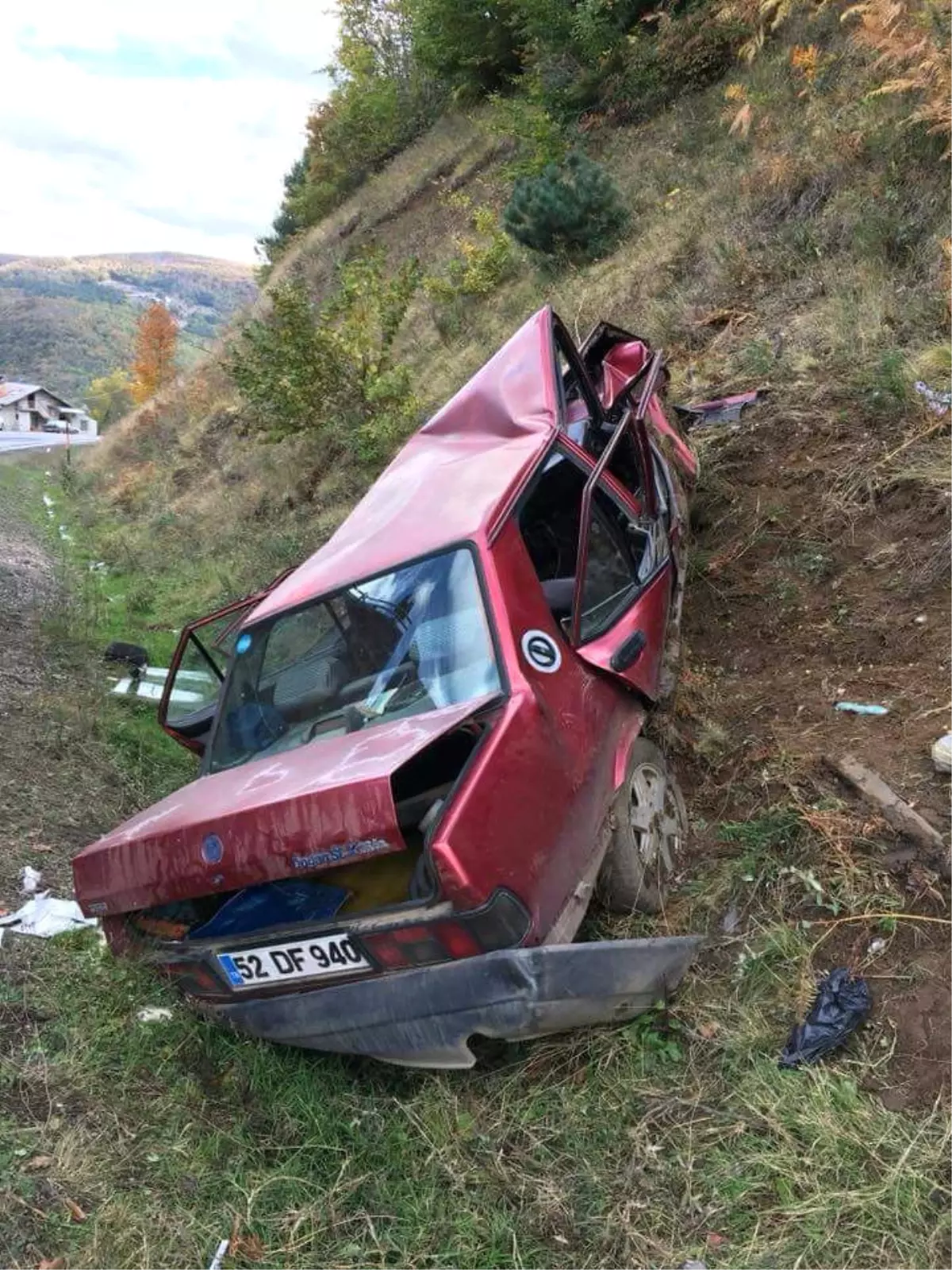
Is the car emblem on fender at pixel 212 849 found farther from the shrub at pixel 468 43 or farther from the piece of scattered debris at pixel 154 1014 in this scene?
the shrub at pixel 468 43

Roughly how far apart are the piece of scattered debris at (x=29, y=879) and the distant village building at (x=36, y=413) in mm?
78877

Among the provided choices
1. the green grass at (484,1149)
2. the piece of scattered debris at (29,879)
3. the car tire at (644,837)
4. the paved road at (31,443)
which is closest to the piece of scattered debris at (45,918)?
the piece of scattered debris at (29,879)

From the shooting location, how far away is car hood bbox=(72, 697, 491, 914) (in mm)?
2623

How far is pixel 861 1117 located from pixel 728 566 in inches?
134

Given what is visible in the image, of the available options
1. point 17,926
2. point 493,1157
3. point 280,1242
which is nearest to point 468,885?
point 493,1157

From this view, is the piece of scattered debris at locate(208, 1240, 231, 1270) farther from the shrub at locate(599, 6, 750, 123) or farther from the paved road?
the paved road

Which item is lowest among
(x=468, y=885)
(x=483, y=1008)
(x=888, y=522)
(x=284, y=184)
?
(x=483, y=1008)

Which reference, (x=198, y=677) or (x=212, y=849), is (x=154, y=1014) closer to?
(x=212, y=849)

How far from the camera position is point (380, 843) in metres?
2.60

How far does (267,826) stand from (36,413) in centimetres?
9785

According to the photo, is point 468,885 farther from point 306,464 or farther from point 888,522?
point 306,464

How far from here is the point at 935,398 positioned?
17.4 feet

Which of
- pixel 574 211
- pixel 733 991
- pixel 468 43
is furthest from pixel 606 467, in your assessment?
pixel 468 43

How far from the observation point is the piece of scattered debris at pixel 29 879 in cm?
422
